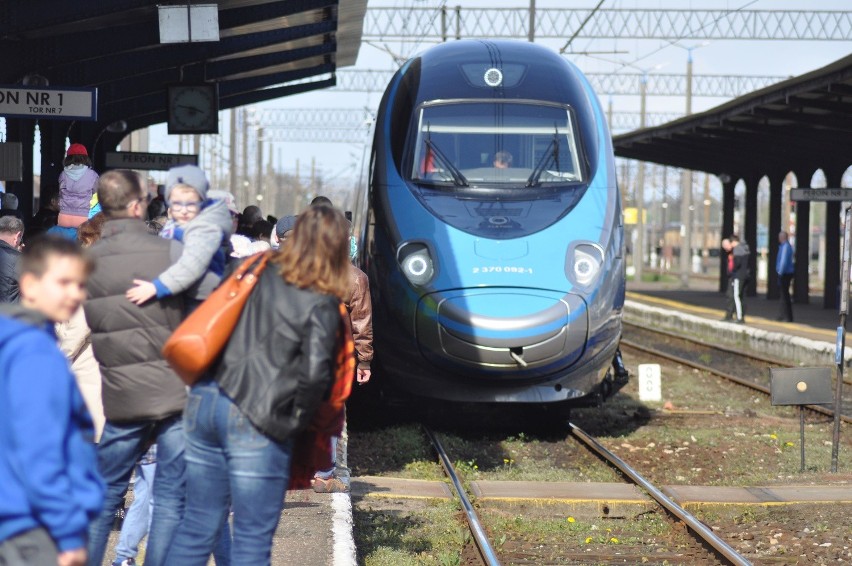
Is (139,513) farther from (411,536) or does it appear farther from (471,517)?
(471,517)

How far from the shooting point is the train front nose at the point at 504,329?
9.14 meters

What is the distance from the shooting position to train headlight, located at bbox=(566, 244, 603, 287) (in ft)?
31.1

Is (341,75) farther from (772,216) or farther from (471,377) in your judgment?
(471,377)

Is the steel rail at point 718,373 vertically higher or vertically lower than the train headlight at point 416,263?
lower

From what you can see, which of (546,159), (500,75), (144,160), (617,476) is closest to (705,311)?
(144,160)

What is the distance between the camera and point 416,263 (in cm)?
953

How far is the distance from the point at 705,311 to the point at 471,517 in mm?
22161

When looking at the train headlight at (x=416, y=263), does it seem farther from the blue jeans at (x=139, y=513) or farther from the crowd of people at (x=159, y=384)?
the blue jeans at (x=139, y=513)

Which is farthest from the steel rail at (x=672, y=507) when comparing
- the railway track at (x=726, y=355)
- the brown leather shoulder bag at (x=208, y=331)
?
the brown leather shoulder bag at (x=208, y=331)

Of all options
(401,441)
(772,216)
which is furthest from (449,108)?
(772,216)

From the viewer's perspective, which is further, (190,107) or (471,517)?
(190,107)

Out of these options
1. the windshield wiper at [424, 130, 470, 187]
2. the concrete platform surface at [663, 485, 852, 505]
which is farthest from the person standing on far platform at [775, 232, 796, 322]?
the concrete platform surface at [663, 485, 852, 505]

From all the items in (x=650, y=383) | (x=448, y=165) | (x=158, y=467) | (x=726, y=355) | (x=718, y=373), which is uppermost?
(x=448, y=165)

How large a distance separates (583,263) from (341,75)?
36.2 m
